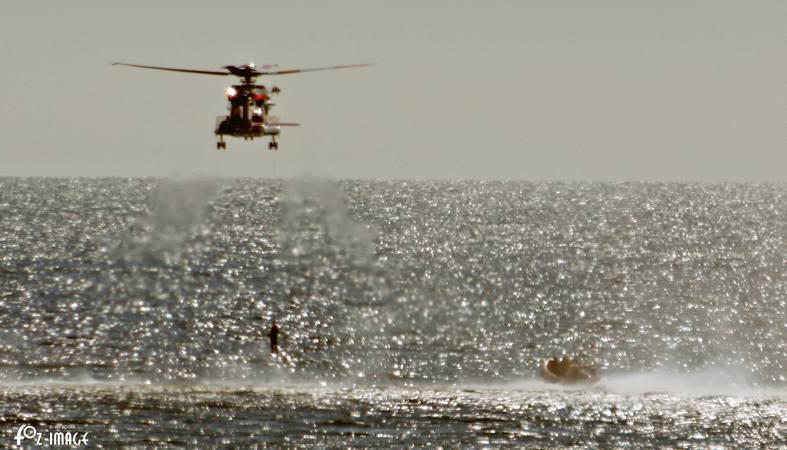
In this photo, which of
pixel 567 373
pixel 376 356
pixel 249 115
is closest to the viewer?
pixel 249 115

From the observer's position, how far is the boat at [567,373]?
318 feet

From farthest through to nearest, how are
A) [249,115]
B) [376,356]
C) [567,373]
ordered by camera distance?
[376,356]
[567,373]
[249,115]

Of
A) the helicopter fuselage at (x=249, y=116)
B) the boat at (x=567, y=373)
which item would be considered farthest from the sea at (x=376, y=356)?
the helicopter fuselage at (x=249, y=116)

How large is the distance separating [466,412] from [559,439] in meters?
8.73

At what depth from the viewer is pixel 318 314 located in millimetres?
139875

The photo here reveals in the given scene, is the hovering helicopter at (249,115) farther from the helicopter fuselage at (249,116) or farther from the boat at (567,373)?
the boat at (567,373)

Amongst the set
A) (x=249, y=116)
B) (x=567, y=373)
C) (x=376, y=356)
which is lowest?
(x=376, y=356)

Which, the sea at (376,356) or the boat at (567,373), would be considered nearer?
the sea at (376,356)

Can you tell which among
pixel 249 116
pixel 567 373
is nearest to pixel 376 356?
pixel 567 373

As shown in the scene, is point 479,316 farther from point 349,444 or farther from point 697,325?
point 349,444

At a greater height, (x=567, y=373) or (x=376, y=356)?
(x=567, y=373)

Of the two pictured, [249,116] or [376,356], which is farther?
[376,356]

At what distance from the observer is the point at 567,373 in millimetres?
97062

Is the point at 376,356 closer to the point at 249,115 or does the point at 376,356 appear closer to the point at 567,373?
the point at 567,373
